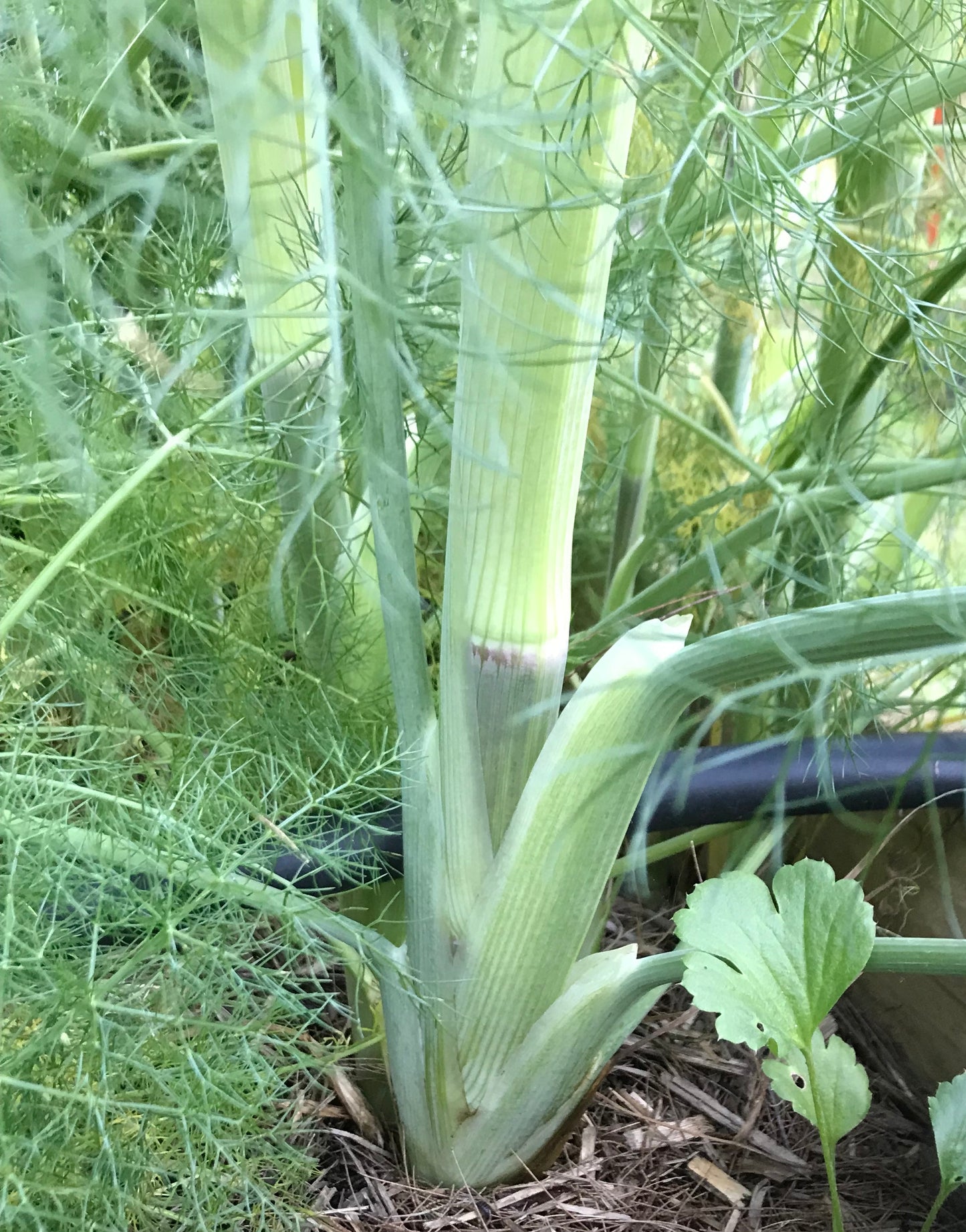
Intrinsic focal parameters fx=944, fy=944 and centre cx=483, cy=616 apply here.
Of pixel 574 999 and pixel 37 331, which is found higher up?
pixel 37 331

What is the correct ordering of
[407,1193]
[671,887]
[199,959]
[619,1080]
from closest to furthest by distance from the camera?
[199,959]
[407,1193]
[619,1080]
[671,887]

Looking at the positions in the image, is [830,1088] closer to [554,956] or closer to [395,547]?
[554,956]

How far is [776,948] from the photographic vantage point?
522 mm

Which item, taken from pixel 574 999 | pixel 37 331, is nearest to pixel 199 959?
pixel 574 999

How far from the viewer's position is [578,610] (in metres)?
0.89

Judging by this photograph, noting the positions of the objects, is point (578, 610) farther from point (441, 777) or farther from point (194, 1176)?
point (194, 1176)

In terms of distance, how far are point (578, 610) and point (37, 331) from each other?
1.97 ft

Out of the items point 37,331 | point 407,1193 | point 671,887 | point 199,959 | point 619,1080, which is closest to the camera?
point 37,331

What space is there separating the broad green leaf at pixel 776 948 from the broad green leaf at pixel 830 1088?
3 cm

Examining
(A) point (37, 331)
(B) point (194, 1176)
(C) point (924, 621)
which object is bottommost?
(B) point (194, 1176)

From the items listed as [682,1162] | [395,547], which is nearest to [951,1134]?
[682,1162]

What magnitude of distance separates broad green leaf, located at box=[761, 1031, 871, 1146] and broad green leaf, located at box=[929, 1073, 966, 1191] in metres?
0.04

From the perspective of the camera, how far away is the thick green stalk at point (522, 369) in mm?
387

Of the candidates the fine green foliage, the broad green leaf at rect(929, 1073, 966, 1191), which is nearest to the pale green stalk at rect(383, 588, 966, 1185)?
the fine green foliage
